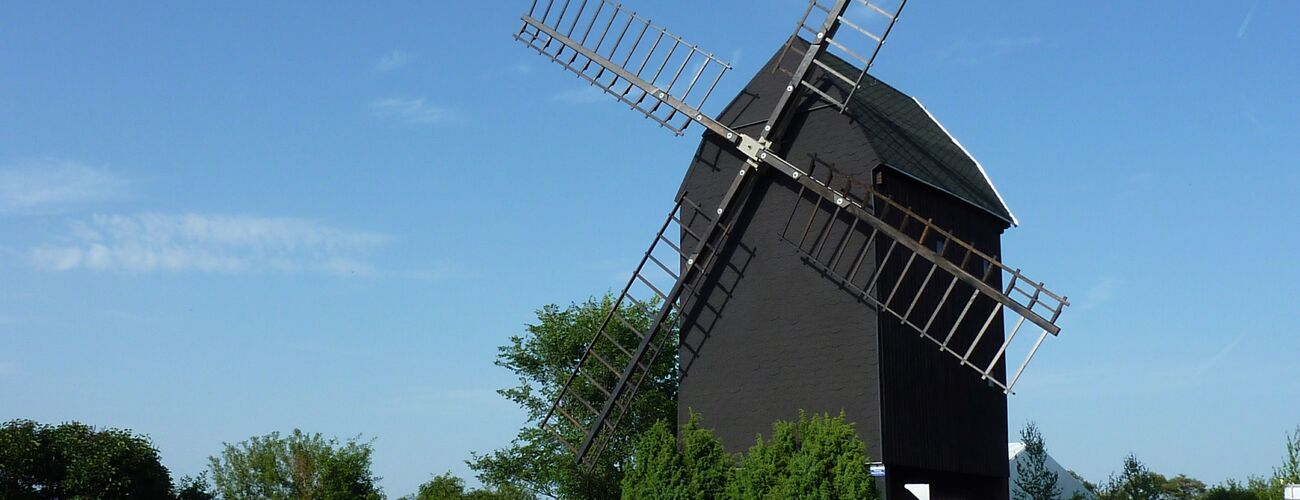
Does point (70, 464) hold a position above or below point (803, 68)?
below

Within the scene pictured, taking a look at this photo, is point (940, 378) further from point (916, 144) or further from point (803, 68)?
point (803, 68)

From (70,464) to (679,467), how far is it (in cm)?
3011

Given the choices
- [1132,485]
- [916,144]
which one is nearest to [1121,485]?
[1132,485]

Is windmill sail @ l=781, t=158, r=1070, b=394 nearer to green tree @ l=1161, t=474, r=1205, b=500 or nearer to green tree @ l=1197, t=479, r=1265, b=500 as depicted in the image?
green tree @ l=1197, t=479, r=1265, b=500

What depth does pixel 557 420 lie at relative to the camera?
136 feet

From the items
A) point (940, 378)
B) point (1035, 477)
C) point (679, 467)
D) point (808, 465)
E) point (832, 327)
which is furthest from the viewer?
point (1035, 477)

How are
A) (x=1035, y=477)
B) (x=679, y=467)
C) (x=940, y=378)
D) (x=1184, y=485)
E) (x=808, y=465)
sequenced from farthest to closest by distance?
(x=1184, y=485), (x=1035, y=477), (x=940, y=378), (x=679, y=467), (x=808, y=465)

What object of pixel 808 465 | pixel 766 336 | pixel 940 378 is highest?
pixel 766 336

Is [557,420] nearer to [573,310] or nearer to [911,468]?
[573,310]

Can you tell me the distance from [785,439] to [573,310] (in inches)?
769

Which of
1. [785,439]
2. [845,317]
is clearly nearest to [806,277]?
[845,317]

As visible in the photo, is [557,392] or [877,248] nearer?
[877,248]

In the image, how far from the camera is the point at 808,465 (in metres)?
22.0

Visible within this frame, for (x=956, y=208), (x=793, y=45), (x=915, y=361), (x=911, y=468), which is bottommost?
(x=911, y=468)
